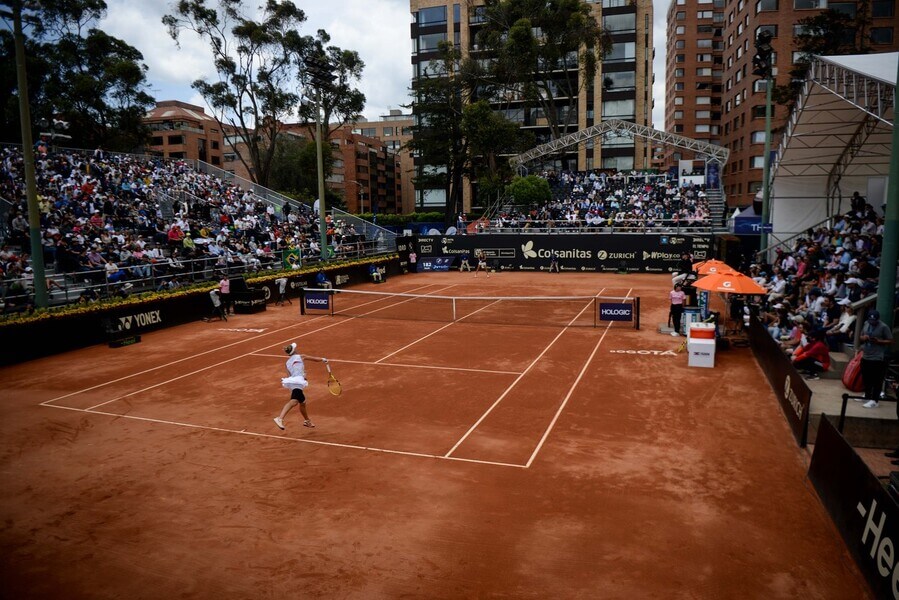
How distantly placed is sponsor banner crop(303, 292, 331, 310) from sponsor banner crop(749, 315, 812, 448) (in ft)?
55.2

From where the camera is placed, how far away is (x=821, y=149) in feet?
90.1

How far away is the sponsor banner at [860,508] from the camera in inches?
242

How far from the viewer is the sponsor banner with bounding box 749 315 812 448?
10677 mm

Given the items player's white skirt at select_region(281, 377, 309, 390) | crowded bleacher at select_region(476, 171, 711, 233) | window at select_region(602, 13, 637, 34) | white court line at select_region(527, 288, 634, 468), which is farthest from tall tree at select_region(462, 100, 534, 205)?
player's white skirt at select_region(281, 377, 309, 390)

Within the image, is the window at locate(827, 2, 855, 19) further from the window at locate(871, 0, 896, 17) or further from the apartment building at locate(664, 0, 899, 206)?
the window at locate(871, 0, 896, 17)

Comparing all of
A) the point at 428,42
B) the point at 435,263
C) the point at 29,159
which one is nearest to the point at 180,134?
the point at 428,42

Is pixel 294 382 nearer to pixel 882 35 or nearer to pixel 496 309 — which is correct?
pixel 496 309

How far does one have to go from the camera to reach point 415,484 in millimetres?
9414

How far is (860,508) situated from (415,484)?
6.01m

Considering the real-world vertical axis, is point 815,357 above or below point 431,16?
below

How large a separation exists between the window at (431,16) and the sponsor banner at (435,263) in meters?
43.4

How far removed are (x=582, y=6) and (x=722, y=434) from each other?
192 ft

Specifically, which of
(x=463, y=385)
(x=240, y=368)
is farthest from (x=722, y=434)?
(x=240, y=368)

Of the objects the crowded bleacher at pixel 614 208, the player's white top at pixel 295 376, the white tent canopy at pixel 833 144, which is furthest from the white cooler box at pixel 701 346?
the crowded bleacher at pixel 614 208
